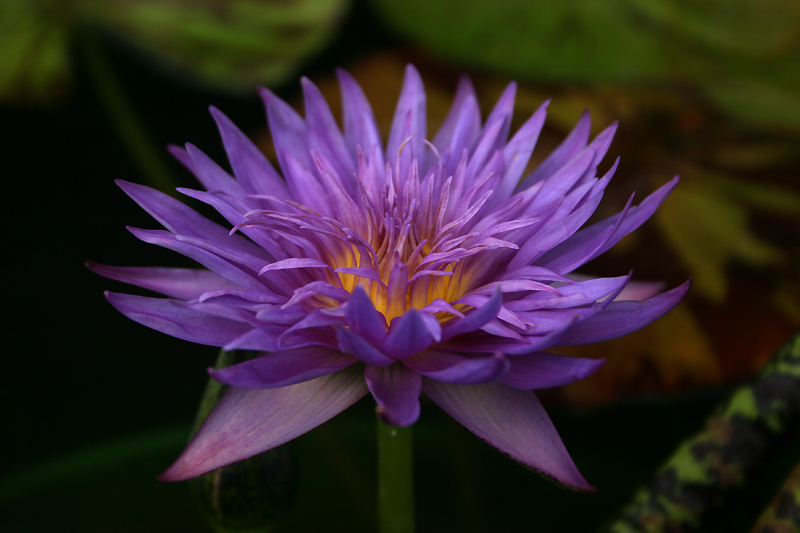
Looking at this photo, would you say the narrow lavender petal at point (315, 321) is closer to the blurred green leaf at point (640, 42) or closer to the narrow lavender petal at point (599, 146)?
the narrow lavender petal at point (599, 146)

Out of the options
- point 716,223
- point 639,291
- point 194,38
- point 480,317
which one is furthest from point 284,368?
point 194,38

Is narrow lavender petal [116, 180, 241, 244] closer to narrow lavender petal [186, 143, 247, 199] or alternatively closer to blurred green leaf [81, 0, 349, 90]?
narrow lavender petal [186, 143, 247, 199]

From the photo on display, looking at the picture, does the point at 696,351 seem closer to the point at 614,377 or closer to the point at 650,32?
the point at 614,377

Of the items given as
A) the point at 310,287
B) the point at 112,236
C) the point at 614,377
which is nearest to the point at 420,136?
the point at 310,287

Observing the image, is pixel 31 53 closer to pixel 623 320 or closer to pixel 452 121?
pixel 452 121

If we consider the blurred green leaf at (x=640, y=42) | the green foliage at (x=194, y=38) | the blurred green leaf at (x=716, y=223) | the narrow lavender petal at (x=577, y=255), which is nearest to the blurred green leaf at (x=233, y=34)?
the green foliage at (x=194, y=38)

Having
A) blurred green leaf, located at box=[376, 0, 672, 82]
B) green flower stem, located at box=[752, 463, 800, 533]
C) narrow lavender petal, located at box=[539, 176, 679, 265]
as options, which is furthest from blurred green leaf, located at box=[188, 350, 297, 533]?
blurred green leaf, located at box=[376, 0, 672, 82]

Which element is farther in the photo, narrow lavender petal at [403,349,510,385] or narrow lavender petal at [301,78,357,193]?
narrow lavender petal at [301,78,357,193]
